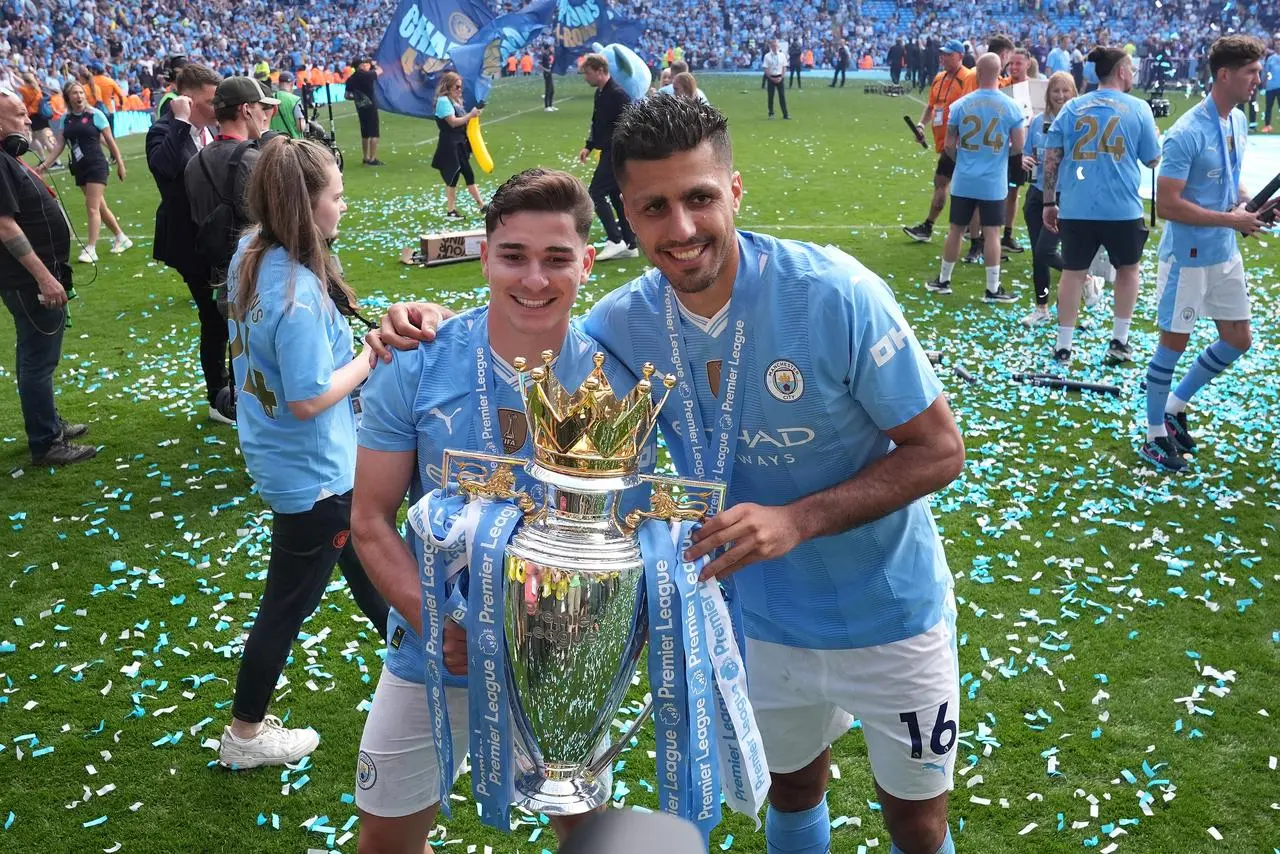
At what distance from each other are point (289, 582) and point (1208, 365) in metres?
5.80

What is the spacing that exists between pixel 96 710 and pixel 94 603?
1049mm

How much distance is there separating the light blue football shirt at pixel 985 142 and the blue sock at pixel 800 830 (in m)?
8.48

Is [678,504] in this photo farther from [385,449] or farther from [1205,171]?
[1205,171]

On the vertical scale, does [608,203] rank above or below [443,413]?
below

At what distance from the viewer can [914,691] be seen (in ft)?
8.59

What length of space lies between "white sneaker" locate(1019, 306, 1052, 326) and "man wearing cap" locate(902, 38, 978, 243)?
2.89 m

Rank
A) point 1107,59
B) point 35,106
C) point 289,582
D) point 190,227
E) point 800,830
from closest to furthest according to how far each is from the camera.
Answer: point 800,830 < point 289,582 < point 190,227 < point 1107,59 < point 35,106

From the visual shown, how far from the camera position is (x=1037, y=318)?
9.93m

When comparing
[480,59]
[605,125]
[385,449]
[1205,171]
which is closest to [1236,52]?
[1205,171]

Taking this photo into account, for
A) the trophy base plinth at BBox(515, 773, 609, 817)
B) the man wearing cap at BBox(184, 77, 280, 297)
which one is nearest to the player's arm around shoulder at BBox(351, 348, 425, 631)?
the trophy base plinth at BBox(515, 773, 609, 817)

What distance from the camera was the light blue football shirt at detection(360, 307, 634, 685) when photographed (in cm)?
246

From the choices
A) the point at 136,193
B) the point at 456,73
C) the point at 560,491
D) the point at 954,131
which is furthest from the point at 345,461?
the point at 136,193

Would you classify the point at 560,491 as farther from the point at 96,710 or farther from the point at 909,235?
the point at 909,235

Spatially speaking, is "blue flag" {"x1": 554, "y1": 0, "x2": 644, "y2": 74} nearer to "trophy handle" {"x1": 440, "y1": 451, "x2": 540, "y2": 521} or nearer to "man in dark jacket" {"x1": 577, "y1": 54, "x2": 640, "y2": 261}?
"man in dark jacket" {"x1": 577, "y1": 54, "x2": 640, "y2": 261}
